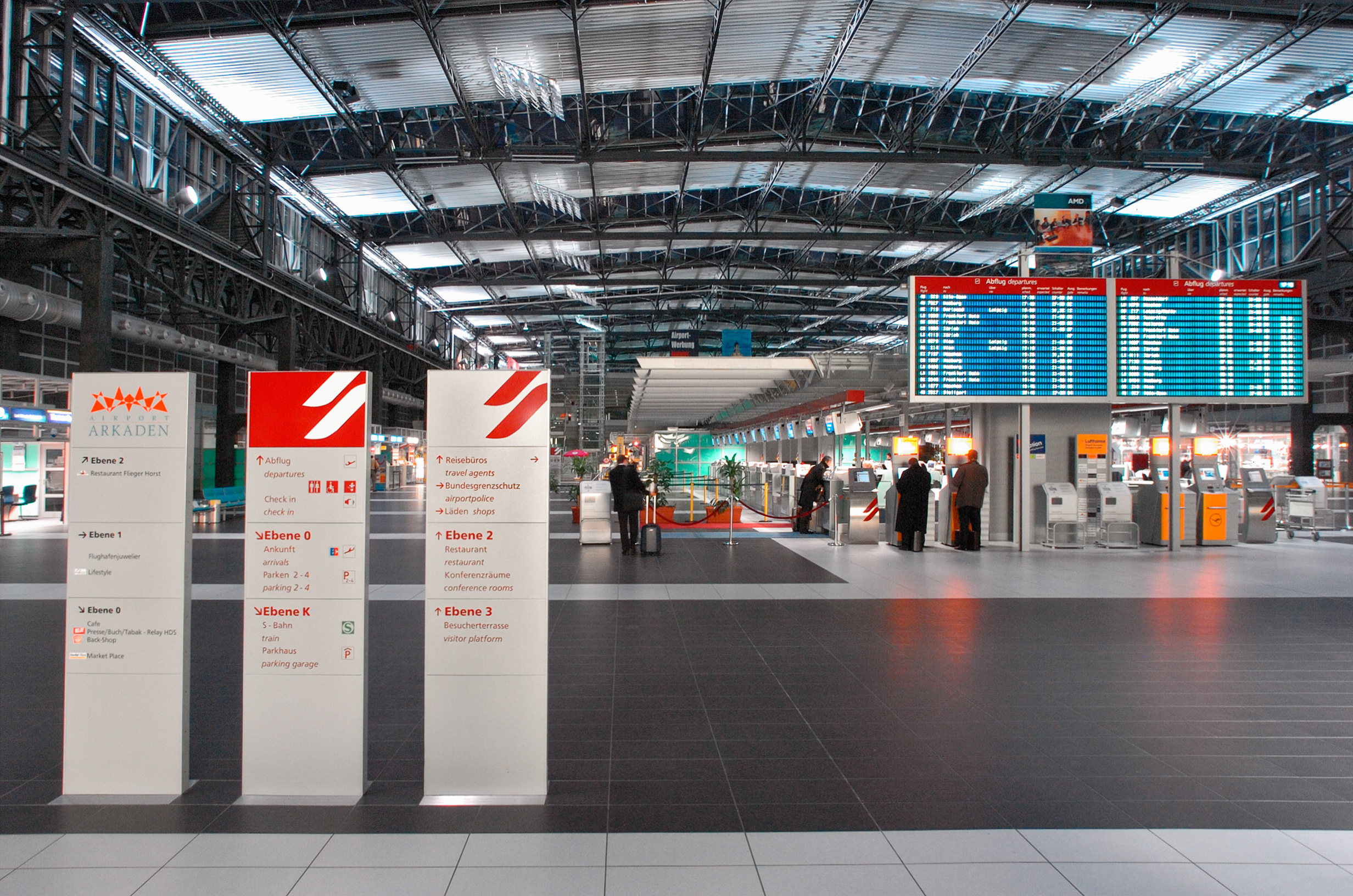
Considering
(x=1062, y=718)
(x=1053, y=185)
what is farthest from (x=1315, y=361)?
(x=1062, y=718)

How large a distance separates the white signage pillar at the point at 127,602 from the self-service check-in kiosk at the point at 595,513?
33.6 feet

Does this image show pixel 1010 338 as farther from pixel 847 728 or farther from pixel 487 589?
pixel 487 589

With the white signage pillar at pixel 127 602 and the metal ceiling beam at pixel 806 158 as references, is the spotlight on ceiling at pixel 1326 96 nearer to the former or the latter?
the metal ceiling beam at pixel 806 158

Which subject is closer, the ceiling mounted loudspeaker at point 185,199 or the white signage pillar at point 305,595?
the white signage pillar at point 305,595

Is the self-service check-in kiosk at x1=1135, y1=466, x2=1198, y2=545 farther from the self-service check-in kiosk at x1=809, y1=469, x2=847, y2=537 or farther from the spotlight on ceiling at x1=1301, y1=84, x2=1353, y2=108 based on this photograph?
the spotlight on ceiling at x1=1301, y1=84, x2=1353, y2=108

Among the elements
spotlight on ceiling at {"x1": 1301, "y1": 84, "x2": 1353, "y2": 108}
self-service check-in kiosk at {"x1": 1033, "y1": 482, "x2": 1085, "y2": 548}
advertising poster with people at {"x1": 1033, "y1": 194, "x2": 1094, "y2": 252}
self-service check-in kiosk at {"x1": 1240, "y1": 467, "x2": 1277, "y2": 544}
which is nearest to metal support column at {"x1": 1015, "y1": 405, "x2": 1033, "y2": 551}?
self-service check-in kiosk at {"x1": 1033, "y1": 482, "x2": 1085, "y2": 548}

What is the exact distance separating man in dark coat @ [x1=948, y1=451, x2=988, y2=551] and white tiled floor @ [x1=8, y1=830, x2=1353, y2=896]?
9.87 meters

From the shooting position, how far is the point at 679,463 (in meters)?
29.7

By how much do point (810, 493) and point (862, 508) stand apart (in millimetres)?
2483

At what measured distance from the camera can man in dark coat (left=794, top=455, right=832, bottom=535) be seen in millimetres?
16203

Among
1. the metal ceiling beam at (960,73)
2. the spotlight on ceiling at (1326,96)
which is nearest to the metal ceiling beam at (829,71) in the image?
the metal ceiling beam at (960,73)

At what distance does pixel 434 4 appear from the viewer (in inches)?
498

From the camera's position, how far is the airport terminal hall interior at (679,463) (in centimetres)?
334

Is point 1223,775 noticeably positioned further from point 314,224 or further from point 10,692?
point 314,224
